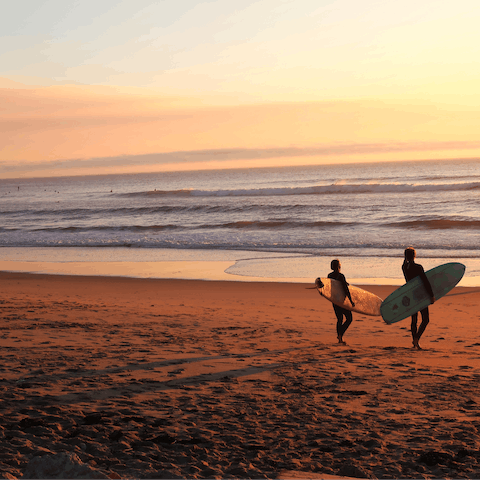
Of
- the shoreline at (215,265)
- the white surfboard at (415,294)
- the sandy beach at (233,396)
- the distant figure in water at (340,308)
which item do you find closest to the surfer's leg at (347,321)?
the distant figure in water at (340,308)

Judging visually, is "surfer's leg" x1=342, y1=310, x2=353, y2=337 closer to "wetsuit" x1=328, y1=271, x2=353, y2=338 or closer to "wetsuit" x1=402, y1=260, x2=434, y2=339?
"wetsuit" x1=328, y1=271, x2=353, y2=338

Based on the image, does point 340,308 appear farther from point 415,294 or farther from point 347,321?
point 415,294

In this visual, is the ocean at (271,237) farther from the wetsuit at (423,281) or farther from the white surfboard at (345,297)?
the wetsuit at (423,281)

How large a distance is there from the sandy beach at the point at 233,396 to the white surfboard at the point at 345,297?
18.9 inches

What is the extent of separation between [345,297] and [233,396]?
118 inches

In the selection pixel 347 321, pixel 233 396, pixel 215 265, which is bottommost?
pixel 233 396

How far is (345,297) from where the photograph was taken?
749 centimetres

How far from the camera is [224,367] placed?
6035 millimetres

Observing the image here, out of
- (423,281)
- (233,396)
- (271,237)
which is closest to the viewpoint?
(233,396)

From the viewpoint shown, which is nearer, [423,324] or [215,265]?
[423,324]

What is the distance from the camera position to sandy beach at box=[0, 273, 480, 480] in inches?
147

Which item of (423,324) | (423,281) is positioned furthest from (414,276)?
(423,324)

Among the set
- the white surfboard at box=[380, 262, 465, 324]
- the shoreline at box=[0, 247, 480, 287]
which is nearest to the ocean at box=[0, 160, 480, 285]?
the shoreline at box=[0, 247, 480, 287]

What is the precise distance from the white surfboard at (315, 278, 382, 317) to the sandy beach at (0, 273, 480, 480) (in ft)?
1.58
